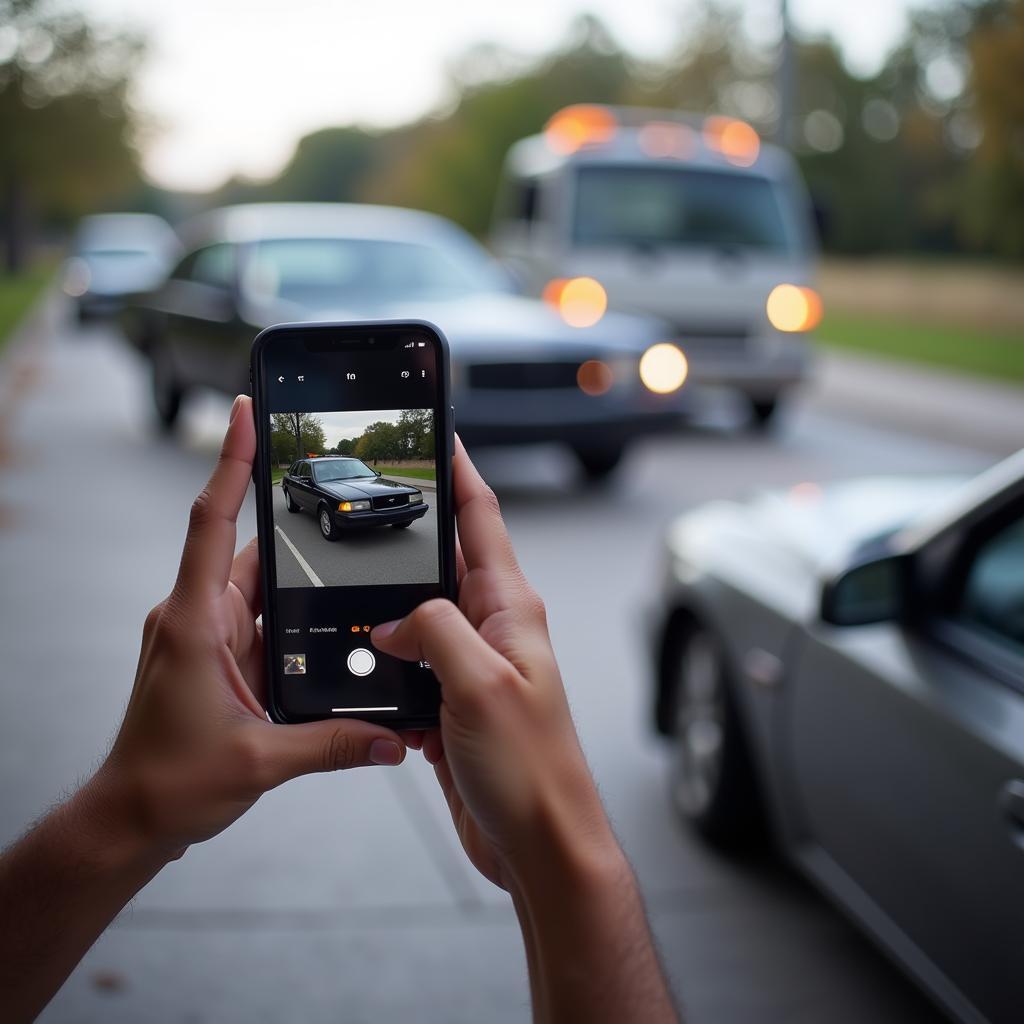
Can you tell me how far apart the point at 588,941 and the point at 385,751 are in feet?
0.91

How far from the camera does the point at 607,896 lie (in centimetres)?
122

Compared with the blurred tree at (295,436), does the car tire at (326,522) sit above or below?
below

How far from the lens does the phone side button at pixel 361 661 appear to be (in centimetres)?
153

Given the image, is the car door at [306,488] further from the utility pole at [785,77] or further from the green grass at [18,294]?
the green grass at [18,294]

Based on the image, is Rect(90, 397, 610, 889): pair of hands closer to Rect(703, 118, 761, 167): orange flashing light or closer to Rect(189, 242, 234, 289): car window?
Rect(189, 242, 234, 289): car window

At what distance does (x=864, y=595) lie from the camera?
310 cm

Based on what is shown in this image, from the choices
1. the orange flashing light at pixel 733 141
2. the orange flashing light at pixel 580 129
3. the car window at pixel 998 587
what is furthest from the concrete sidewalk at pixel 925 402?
the car window at pixel 998 587

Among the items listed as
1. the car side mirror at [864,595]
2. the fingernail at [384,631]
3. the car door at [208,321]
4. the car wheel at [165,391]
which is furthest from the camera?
the car wheel at [165,391]

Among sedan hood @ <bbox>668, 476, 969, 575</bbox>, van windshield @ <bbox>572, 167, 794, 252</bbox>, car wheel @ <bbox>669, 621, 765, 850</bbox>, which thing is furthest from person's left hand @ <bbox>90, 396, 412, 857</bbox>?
van windshield @ <bbox>572, 167, 794, 252</bbox>

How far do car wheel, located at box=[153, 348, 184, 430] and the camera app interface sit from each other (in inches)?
398

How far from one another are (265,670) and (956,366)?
19.9 meters

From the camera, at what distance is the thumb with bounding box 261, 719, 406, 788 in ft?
4.36

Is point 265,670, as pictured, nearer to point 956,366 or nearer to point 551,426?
point 551,426

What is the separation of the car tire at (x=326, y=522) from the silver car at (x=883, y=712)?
1372 millimetres
